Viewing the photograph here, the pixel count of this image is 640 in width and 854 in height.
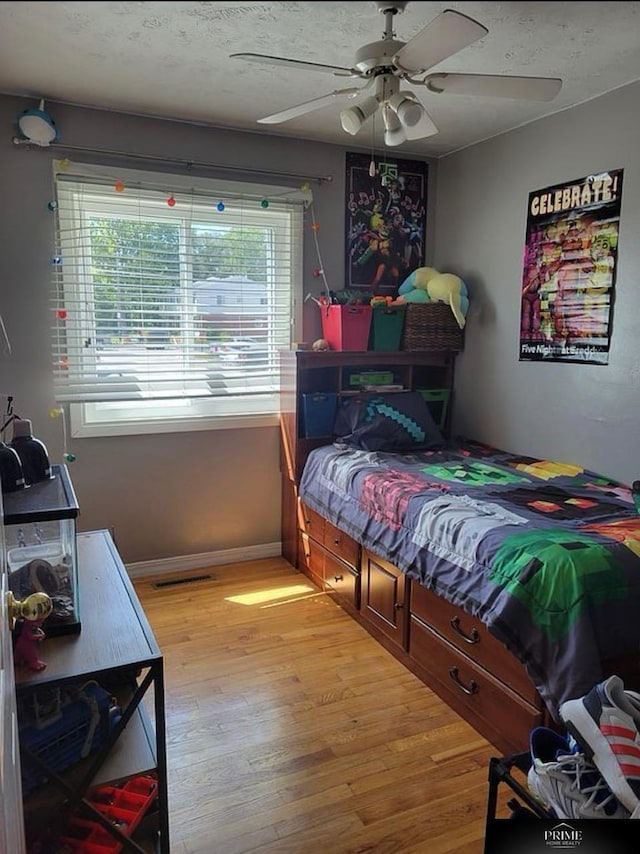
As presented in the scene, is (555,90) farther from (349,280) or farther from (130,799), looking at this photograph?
(130,799)

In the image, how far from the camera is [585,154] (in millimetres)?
2877

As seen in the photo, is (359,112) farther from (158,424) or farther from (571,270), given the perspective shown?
(158,424)

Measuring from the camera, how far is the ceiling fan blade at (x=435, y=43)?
1.33 m

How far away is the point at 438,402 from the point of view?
3.82 metres

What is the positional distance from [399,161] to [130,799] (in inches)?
139

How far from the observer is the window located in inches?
123

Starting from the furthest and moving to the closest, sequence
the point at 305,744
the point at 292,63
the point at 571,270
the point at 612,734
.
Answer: the point at 571,270 < the point at 305,744 < the point at 292,63 < the point at 612,734

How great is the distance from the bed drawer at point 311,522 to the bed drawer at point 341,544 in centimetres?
5

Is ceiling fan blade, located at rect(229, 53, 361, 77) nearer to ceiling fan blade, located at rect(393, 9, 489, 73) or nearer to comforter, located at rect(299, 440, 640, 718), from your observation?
ceiling fan blade, located at rect(393, 9, 489, 73)

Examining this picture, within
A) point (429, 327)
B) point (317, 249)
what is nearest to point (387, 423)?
point (429, 327)

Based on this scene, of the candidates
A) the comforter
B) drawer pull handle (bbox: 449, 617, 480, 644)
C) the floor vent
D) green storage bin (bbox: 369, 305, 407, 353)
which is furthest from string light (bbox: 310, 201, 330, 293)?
drawer pull handle (bbox: 449, 617, 480, 644)

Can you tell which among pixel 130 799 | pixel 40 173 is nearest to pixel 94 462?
pixel 40 173

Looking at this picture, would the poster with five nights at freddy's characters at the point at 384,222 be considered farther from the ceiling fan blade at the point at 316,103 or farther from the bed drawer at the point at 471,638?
the bed drawer at the point at 471,638

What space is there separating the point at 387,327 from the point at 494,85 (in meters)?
1.74
